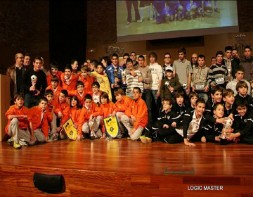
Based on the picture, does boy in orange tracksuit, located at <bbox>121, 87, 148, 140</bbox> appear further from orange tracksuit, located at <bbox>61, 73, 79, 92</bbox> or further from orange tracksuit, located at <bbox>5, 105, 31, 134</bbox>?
orange tracksuit, located at <bbox>5, 105, 31, 134</bbox>

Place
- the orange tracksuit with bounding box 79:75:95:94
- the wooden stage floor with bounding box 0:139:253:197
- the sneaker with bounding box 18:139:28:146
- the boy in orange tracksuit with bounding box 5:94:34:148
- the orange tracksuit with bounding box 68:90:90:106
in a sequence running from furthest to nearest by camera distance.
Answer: the orange tracksuit with bounding box 79:75:95:94 → the orange tracksuit with bounding box 68:90:90:106 → the sneaker with bounding box 18:139:28:146 → the boy in orange tracksuit with bounding box 5:94:34:148 → the wooden stage floor with bounding box 0:139:253:197

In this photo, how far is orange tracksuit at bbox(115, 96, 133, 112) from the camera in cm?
465

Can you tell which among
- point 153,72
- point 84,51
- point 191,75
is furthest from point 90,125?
point 84,51

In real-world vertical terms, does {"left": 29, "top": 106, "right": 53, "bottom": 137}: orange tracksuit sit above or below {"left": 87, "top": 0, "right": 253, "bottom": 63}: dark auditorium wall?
below

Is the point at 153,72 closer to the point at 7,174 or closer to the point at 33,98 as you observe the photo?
the point at 33,98

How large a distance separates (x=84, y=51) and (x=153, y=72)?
151 inches

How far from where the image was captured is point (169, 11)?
7.41 m

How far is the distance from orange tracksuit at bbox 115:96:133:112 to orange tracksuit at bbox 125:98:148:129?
0.20ft

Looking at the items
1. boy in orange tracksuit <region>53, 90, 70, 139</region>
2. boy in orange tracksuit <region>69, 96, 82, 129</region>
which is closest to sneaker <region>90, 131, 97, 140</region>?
boy in orange tracksuit <region>69, 96, 82, 129</region>

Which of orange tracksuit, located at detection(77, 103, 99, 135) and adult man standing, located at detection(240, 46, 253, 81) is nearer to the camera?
orange tracksuit, located at detection(77, 103, 99, 135)

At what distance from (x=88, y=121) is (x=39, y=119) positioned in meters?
0.76

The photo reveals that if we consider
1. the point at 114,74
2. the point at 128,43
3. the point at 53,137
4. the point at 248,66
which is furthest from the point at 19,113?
the point at 128,43

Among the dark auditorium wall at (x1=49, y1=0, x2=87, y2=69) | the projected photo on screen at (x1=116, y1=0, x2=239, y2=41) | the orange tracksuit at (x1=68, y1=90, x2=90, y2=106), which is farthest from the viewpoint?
the dark auditorium wall at (x1=49, y1=0, x2=87, y2=69)

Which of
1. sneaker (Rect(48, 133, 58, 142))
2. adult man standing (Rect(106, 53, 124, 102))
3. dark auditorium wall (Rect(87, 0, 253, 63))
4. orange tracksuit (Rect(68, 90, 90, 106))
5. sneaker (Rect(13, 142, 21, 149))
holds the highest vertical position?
dark auditorium wall (Rect(87, 0, 253, 63))
